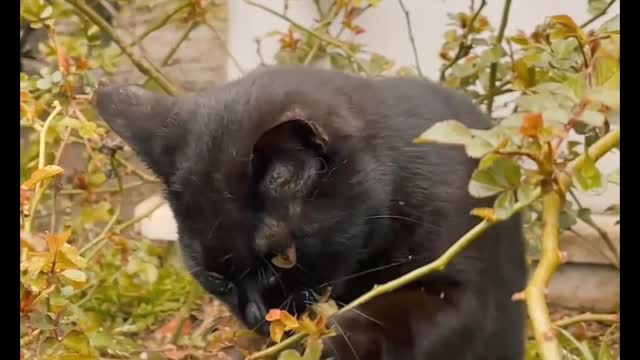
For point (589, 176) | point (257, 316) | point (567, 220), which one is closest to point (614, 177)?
point (589, 176)

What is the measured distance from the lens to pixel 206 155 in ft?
2.92

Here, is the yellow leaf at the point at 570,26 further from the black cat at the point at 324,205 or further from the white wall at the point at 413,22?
the white wall at the point at 413,22

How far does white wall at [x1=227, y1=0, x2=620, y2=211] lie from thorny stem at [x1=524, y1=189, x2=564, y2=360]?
1022 mm

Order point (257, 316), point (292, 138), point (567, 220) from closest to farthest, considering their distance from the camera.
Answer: point (292, 138)
point (257, 316)
point (567, 220)

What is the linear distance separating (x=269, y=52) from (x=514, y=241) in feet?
3.48

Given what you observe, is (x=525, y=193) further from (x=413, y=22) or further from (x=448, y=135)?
(x=413, y=22)

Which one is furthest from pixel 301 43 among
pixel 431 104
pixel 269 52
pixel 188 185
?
pixel 188 185

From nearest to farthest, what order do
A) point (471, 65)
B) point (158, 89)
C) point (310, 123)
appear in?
point (310, 123)
point (471, 65)
point (158, 89)

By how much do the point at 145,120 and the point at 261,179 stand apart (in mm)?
167

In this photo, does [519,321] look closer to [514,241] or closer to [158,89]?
[514,241]

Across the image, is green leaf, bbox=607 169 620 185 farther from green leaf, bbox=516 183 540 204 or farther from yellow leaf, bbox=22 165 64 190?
yellow leaf, bbox=22 165 64 190

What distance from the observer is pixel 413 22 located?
1.80 m

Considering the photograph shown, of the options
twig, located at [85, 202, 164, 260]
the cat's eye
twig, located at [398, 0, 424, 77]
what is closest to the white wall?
twig, located at [398, 0, 424, 77]
